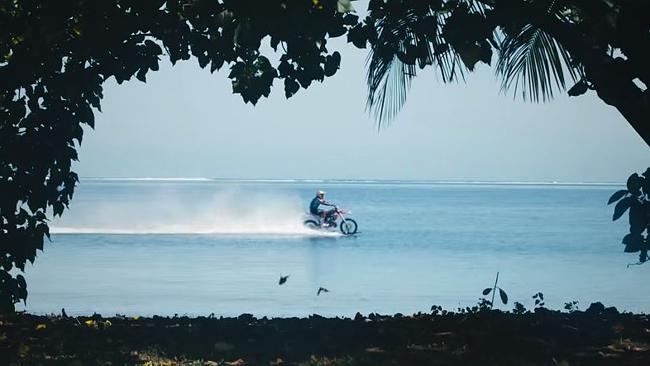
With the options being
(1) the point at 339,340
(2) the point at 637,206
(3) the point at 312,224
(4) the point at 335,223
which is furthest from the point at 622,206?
(3) the point at 312,224

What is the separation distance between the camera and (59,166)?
948 cm

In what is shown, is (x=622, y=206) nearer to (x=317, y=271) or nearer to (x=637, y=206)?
(x=637, y=206)

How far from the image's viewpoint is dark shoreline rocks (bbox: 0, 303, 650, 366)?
7320mm

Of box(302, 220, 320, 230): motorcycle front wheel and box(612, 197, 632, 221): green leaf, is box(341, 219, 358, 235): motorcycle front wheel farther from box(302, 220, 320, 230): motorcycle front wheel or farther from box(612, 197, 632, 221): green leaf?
box(612, 197, 632, 221): green leaf

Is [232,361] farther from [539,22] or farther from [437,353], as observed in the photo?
[539,22]

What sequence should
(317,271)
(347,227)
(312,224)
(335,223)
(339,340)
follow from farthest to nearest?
(312,224) → (335,223) → (347,227) → (317,271) → (339,340)

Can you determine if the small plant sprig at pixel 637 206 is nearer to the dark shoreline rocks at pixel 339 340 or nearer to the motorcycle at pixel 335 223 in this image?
the dark shoreline rocks at pixel 339 340

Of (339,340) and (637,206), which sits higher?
(637,206)

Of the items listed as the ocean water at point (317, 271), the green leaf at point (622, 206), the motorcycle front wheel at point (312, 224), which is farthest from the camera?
the motorcycle front wheel at point (312, 224)

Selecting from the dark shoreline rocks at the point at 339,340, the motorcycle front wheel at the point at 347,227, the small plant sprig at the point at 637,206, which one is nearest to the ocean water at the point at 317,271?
the motorcycle front wheel at the point at 347,227

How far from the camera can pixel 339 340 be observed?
26.3 ft

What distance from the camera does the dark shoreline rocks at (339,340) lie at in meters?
7.32

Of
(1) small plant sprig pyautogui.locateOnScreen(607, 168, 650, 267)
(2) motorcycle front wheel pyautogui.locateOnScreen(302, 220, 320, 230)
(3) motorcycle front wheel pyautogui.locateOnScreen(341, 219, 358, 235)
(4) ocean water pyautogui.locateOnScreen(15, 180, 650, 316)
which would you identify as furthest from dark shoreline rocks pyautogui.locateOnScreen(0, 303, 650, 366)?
(2) motorcycle front wheel pyautogui.locateOnScreen(302, 220, 320, 230)

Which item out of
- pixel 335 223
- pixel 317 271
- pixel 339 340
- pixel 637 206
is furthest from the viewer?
pixel 335 223
